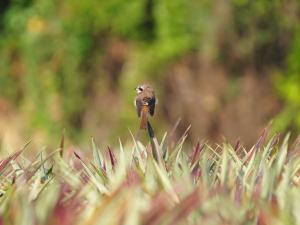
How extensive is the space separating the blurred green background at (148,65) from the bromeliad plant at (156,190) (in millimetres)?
6394

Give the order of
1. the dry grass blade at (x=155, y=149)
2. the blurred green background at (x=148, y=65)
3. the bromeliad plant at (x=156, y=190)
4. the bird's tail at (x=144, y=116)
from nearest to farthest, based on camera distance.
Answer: the bromeliad plant at (x=156, y=190) < the dry grass blade at (x=155, y=149) < the bird's tail at (x=144, y=116) < the blurred green background at (x=148, y=65)

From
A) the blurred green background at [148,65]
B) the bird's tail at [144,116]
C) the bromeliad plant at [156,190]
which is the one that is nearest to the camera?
the bromeliad plant at [156,190]

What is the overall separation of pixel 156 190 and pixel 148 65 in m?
7.54

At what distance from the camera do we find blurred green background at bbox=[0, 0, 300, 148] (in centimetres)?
938

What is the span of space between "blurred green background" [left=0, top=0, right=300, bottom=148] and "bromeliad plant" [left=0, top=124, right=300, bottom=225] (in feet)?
21.0

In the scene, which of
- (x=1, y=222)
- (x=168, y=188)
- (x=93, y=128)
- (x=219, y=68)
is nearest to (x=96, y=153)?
(x=168, y=188)

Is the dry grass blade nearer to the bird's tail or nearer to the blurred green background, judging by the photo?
the bird's tail

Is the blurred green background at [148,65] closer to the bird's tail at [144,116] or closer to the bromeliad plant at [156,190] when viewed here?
the bird's tail at [144,116]

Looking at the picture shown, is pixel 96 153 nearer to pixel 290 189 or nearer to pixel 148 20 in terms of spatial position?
pixel 290 189

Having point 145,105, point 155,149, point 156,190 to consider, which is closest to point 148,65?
point 145,105

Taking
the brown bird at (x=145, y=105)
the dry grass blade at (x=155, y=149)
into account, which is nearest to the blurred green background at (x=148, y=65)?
the brown bird at (x=145, y=105)

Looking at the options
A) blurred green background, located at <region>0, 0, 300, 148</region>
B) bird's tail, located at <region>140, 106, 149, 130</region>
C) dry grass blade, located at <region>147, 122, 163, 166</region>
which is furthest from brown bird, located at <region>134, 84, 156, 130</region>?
blurred green background, located at <region>0, 0, 300, 148</region>

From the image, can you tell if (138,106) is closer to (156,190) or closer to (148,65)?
(156,190)

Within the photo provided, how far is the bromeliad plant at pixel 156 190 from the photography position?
72.9 inches
